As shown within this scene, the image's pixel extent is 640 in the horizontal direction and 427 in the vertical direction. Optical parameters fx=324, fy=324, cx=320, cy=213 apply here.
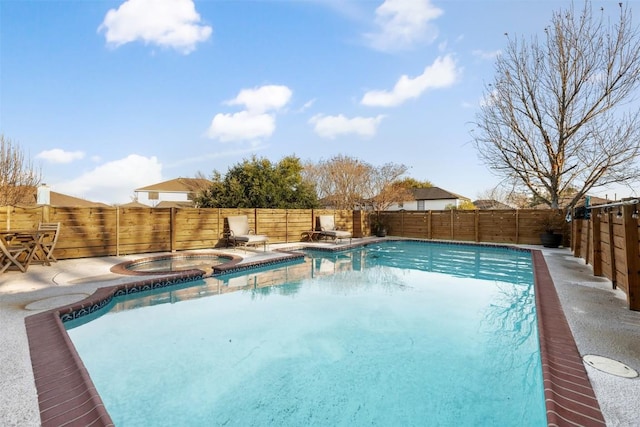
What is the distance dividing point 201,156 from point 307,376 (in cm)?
2465

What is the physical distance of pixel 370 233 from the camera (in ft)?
53.3

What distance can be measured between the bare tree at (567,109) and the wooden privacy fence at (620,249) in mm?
8271

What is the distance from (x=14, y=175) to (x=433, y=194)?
3279 cm

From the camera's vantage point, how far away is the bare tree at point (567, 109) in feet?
38.7

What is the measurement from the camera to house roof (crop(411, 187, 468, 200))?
33875 mm

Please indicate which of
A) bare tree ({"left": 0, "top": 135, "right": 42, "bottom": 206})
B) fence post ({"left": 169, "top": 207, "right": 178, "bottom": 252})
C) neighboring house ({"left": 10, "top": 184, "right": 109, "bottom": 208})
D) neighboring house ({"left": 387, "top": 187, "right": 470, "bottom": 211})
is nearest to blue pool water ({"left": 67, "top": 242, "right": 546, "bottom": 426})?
fence post ({"left": 169, "top": 207, "right": 178, "bottom": 252})

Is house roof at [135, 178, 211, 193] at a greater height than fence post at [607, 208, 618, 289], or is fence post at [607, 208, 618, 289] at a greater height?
house roof at [135, 178, 211, 193]

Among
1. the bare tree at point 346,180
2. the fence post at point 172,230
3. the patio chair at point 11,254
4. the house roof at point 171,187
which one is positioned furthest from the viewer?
the house roof at point 171,187

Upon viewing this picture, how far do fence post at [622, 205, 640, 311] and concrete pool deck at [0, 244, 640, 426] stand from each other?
19 cm

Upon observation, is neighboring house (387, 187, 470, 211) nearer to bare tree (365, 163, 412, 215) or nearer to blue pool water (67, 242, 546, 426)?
bare tree (365, 163, 412, 215)

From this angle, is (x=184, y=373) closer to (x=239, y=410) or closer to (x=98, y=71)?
(x=239, y=410)

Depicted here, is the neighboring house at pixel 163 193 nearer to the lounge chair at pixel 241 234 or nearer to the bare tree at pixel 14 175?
the bare tree at pixel 14 175

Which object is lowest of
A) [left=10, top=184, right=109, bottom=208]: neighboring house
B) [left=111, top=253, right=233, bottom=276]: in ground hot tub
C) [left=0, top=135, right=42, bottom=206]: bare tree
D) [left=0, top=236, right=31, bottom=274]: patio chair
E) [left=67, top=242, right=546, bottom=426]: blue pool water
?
[left=67, top=242, right=546, bottom=426]: blue pool water

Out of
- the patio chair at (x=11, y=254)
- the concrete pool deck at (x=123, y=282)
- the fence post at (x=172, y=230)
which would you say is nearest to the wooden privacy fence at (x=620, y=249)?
the concrete pool deck at (x=123, y=282)
